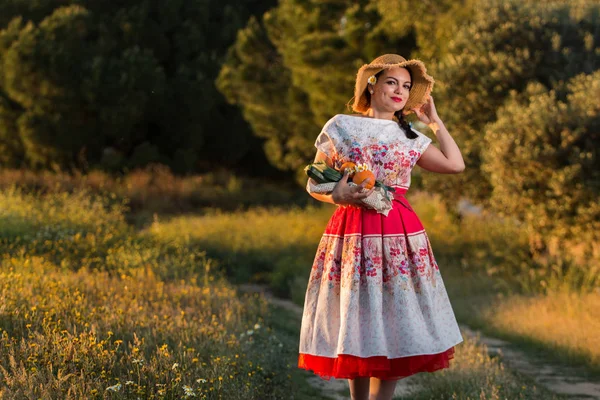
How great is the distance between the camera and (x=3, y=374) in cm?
526

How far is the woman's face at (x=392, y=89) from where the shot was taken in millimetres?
5043

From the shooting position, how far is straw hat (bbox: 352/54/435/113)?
5.05 m

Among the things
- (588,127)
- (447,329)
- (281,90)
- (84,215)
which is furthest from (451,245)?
(447,329)

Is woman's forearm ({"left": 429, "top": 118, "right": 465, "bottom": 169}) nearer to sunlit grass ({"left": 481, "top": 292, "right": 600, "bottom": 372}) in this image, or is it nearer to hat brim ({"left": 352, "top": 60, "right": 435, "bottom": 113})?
hat brim ({"left": 352, "top": 60, "right": 435, "bottom": 113})

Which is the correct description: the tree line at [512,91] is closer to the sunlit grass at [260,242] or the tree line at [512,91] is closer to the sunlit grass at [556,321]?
the sunlit grass at [556,321]

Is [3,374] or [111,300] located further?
[111,300]

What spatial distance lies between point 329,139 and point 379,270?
0.83m

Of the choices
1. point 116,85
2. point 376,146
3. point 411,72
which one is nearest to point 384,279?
point 376,146

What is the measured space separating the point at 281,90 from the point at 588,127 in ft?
40.4

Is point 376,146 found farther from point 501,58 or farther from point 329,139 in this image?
point 501,58

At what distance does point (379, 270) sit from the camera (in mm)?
4805

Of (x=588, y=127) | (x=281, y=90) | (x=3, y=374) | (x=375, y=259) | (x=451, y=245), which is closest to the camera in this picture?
(x=375, y=259)

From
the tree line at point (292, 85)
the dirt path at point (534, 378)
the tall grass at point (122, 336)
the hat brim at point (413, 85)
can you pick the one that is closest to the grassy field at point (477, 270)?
the dirt path at point (534, 378)

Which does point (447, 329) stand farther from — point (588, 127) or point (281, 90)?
point (281, 90)
